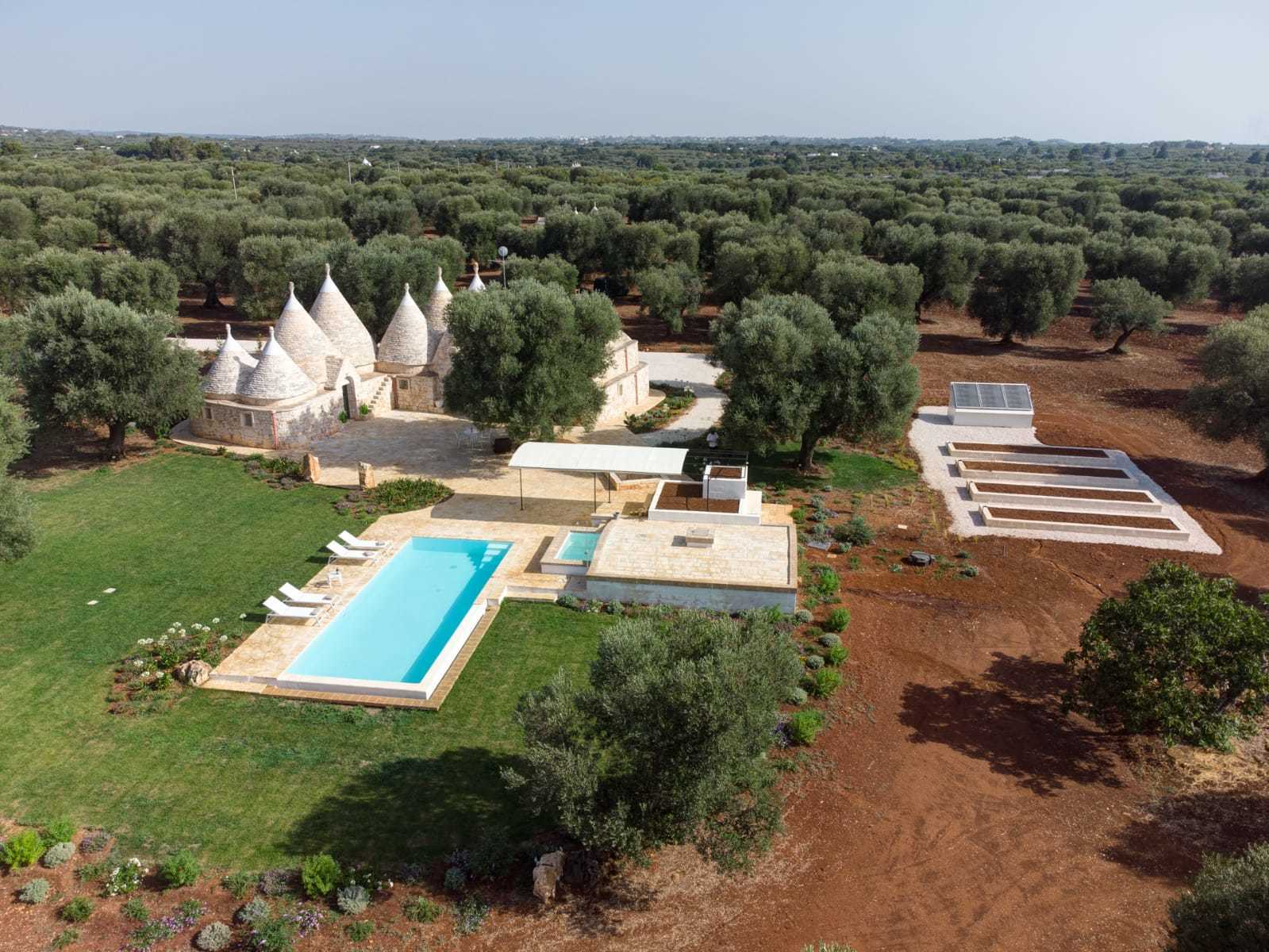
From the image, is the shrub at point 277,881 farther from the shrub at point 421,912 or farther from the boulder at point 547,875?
the boulder at point 547,875

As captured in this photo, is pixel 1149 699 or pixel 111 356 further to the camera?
pixel 111 356

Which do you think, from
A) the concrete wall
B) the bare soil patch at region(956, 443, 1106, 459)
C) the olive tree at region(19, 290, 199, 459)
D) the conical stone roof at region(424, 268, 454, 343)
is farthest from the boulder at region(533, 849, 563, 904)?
the conical stone roof at region(424, 268, 454, 343)

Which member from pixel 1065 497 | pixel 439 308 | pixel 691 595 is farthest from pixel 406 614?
pixel 1065 497

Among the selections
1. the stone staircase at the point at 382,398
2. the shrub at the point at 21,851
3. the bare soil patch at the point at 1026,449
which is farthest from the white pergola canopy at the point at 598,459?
the shrub at the point at 21,851

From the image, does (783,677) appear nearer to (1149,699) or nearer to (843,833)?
(843,833)

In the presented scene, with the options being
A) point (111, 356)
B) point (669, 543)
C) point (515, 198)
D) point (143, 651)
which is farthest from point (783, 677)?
point (515, 198)

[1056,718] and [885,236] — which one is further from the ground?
[885,236]

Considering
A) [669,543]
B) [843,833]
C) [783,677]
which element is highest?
[783,677]
